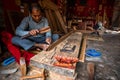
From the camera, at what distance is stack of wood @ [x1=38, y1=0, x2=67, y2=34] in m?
4.52

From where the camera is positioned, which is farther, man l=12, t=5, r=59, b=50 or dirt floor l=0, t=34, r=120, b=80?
man l=12, t=5, r=59, b=50

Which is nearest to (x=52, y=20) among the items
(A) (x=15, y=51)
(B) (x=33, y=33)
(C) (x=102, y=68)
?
(B) (x=33, y=33)

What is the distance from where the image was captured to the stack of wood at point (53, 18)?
4.52 meters

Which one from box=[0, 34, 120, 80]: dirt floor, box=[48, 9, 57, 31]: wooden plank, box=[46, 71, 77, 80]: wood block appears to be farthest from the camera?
box=[48, 9, 57, 31]: wooden plank

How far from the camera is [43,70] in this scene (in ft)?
6.76

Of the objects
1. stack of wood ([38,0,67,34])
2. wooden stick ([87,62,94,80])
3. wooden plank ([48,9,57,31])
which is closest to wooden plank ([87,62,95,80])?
wooden stick ([87,62,94,80])

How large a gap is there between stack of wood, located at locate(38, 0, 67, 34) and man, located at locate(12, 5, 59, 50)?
1440mm

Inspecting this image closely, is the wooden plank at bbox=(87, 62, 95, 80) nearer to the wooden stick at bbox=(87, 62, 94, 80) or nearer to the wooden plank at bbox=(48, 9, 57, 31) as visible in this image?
the wooden stick at bbox=(87, 62, 94, 80)

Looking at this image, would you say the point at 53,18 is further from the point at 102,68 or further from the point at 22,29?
the point at 102,68

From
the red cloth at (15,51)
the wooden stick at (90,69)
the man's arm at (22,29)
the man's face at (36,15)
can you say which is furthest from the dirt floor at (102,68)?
the man's face at (36,15)

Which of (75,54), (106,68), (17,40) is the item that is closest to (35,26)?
(17,40)

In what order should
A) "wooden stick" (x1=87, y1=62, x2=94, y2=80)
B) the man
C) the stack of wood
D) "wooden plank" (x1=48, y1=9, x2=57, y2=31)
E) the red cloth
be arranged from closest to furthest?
1. "wooden stick" (x1=87, y1=62, x2=94, y2=80)
2. the red cloth
3. the man
4. the stack of wood
5. "wooden plank" (x1=48, y1=9, x2=57, y2=31)

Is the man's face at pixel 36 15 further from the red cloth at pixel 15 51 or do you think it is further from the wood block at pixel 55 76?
the wood block at pixel 55 76

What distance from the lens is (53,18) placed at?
190 inches
